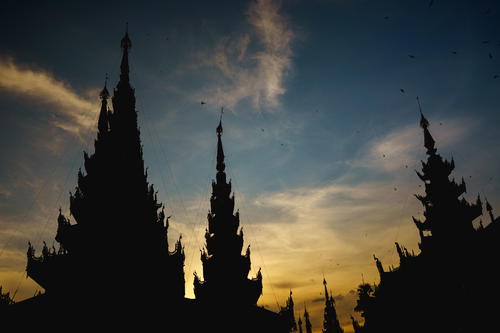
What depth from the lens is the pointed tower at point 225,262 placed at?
22594 millimetres

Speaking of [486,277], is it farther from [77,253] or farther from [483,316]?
[77,253]

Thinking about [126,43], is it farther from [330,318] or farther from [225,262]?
[330,318]

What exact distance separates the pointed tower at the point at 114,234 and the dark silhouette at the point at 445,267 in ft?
63.3

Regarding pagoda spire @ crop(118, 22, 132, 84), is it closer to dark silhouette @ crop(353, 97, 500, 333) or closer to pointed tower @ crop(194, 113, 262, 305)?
pointed tower @ crop(194, 113, 262, 305)

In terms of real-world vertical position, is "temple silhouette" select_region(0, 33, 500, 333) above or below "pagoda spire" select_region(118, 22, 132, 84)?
below

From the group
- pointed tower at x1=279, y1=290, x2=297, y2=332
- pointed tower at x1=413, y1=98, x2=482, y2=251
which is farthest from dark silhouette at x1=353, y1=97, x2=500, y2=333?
pointed tower at x1=279, y1=290, x2=297, y2=332

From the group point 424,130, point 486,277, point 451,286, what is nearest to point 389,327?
point 451,286

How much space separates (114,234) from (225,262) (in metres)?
8.17

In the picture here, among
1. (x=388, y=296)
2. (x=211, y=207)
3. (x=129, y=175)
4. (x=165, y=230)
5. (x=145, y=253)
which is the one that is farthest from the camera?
(x=388, y=296)

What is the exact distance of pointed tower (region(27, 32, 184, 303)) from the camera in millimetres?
18312

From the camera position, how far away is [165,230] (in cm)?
2402

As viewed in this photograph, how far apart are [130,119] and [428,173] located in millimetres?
25121

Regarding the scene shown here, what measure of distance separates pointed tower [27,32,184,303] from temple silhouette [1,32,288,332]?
0.19 feet

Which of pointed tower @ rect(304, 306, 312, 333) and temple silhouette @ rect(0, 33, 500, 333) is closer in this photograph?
temple silhouette @ rect(0, 33, 500, 333)
